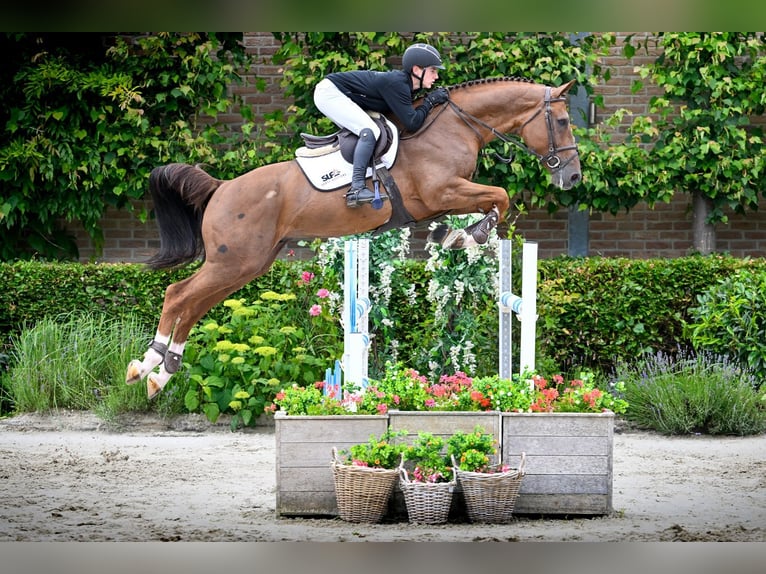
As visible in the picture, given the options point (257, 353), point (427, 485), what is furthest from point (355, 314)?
point (257, 353)

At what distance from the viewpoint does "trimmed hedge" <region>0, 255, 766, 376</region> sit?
26.9 feet

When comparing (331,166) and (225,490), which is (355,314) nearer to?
(331,166)

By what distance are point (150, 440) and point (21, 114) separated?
11.3 feet

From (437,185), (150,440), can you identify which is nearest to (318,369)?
(150,440)

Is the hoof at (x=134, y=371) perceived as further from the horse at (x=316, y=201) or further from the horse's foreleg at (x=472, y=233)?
the horse's foreleg at (x=472, y=233)

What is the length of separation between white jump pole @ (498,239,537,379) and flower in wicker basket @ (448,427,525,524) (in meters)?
0.58

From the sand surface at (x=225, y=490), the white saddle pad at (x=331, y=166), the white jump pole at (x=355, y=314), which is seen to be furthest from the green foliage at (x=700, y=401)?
the white saddle pad at (x=331, y=166)

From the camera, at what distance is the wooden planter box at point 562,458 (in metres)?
5.01

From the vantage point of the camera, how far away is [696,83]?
29.8 feet

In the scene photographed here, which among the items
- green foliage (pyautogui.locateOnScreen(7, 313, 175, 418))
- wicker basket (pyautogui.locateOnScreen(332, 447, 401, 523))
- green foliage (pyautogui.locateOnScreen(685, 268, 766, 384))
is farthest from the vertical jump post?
green foliage (pyautogui.locateOnScreen(685, 268, 766, 384))

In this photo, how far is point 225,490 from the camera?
5.88m

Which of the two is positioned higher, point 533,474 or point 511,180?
point 511,180

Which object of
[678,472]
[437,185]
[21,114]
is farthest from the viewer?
[21,114]
